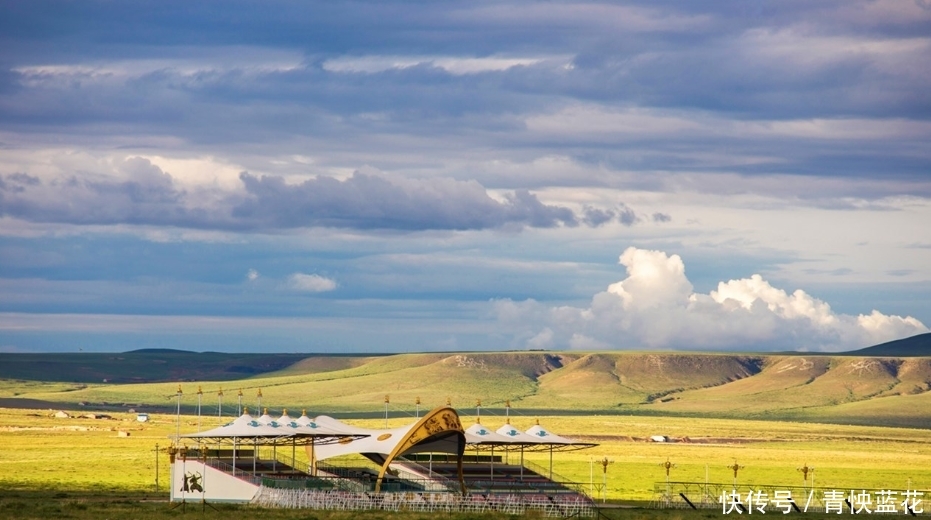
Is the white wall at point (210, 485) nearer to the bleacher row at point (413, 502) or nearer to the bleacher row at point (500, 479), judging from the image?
the bleacher row at point (413, 502)

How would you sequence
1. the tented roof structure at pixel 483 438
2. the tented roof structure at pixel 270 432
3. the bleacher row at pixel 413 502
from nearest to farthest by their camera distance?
the bleacher row at pixel 413 502
the tented roof structure at pixel 270 432
the tented roof structure at pixel 483 438

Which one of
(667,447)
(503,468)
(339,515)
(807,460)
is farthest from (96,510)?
(667,447)

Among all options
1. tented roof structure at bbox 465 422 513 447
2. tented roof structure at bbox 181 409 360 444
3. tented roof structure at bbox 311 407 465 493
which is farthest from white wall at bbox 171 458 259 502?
tented roof structure at bbox 465 422 513 447

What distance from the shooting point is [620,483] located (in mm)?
96875

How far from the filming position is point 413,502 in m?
68.3

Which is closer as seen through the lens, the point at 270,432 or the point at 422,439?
the point at 422,439

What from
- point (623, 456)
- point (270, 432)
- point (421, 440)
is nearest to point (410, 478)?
point (421, 440)

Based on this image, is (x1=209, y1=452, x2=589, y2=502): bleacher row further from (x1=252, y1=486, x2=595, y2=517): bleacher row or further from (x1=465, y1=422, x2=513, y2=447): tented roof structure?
(x1=465, y1=422, x2=513, y2=447): tented roof structure

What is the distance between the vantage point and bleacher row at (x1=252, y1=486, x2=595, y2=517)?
221 ft

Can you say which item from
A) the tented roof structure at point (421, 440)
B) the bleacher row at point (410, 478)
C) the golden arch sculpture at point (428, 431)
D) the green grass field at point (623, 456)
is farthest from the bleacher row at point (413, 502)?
the green grass field at point (623, 456)

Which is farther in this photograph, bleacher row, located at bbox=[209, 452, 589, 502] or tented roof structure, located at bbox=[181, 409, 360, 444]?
tented roof structure, located at bbox=[181, 409, 360, 444]

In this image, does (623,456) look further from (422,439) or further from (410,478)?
(422,439)

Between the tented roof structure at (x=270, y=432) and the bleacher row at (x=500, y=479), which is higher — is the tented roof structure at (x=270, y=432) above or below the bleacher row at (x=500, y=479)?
above

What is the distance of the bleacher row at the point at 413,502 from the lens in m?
67.5
